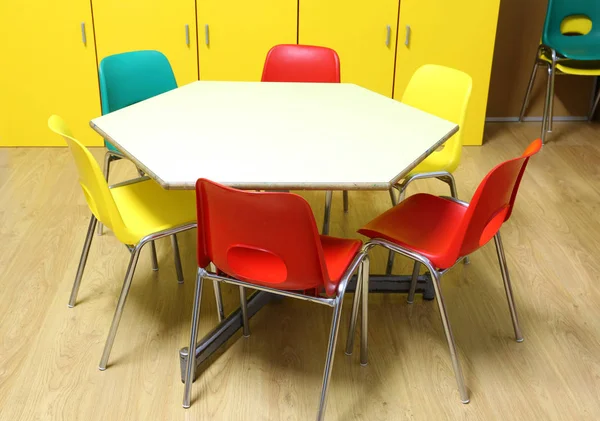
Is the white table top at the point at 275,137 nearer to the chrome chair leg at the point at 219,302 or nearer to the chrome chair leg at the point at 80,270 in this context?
the chrome chair leg at the point at 80,270

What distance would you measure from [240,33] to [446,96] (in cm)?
169

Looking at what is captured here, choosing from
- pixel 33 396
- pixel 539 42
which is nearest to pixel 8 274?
pixel 33 396

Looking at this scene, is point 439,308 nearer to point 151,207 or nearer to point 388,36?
point 151,207

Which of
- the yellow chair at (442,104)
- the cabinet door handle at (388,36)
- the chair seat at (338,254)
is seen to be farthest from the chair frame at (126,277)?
the cabinet door handle at (388,36)

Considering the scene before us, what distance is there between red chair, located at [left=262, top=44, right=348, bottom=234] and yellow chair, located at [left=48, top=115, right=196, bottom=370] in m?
1.06

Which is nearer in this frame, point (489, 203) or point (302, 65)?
point (489, 203)

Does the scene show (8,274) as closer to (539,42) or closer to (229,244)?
(229,244)

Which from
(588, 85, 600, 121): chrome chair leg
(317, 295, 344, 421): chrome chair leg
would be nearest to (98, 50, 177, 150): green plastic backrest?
(317, 295, 344, 421): chrome chair leg

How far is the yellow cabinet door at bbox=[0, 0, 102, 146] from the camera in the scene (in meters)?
3.81

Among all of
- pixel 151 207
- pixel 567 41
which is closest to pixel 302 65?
pixel 151 207

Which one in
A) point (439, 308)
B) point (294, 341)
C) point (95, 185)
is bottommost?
point (294, 341)

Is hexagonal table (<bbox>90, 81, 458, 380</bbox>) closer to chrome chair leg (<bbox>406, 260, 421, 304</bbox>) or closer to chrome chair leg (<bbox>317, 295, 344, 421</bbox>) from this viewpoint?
chrome chair leg (<bbox>406, 260, 421, 304</bbox>)

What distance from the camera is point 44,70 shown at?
393 cm

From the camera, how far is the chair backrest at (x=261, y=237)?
1594 mm
